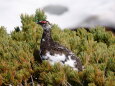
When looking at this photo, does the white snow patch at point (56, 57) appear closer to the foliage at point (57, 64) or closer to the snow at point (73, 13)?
the foliage at point (57, 64)

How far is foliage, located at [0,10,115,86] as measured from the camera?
4.39 meters

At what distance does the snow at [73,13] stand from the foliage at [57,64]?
77 cm

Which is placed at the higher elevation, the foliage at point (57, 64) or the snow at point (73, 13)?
the snow at point (73, 13)

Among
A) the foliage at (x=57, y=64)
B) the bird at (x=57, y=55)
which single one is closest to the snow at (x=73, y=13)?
the foliage at (x=57, y=64)

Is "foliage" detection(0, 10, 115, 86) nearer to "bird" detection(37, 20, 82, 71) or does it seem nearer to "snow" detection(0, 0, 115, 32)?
"bird" detection(37, 20, 82, 71)

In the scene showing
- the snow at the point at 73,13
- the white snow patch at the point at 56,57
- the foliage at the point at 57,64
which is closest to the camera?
the foliage at the point at 57,64

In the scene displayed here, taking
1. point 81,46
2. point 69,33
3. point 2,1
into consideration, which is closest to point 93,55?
point 81,46

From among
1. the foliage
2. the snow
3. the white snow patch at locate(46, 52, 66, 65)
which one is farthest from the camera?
the snow

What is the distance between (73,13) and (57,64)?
3287mm

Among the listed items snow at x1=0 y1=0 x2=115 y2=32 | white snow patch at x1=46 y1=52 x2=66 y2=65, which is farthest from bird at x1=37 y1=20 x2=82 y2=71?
snow at x1=0 y1=0 x2=115 y2=32

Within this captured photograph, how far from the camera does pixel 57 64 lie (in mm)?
4457

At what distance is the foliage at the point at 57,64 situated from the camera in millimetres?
4391

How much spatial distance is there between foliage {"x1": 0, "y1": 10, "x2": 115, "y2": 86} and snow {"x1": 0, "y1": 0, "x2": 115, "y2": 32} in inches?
30.3

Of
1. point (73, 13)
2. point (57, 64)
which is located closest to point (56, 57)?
point (57, 64)
